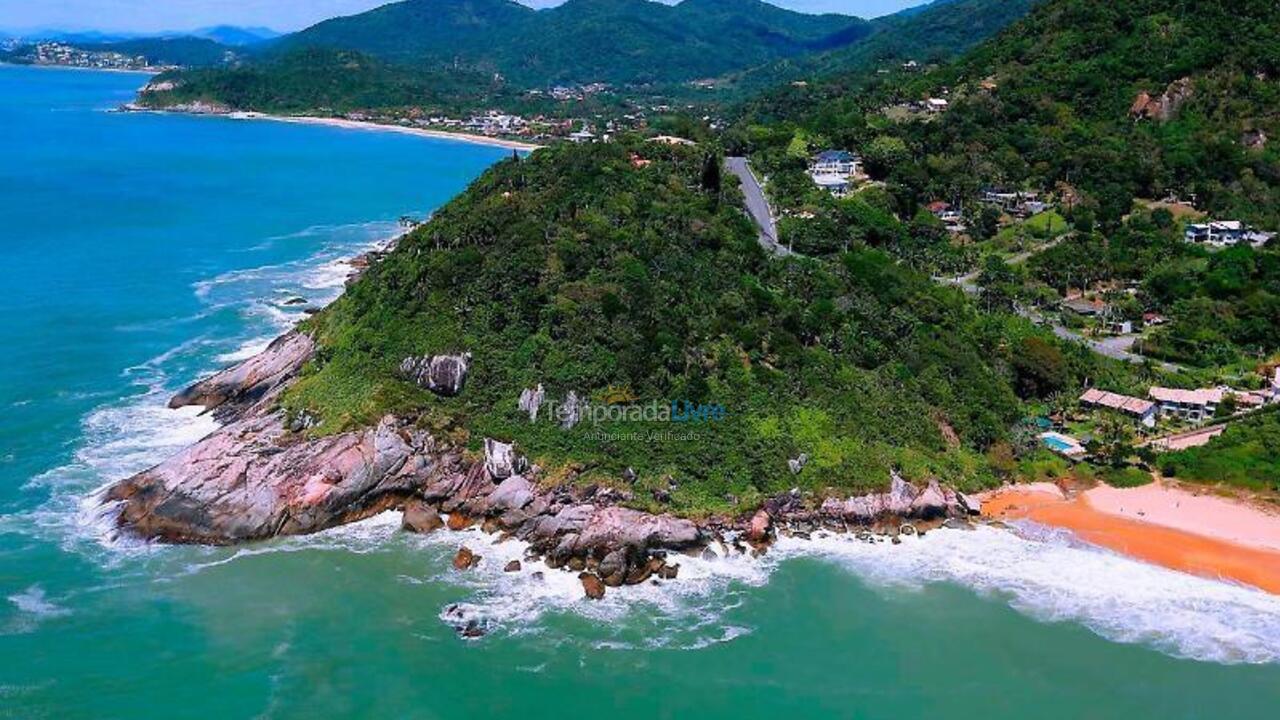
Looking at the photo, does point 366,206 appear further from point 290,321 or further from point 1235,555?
point 1235,555

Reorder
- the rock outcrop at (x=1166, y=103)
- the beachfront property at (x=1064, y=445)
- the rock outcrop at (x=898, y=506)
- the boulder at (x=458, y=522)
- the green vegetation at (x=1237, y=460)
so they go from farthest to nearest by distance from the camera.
Answer: the rock outcrop at (x=1166, y=103) → the beachfront property at (x=1064, y=445) → the green vegetation at (x=1237, y=460) → the rock outcrop at (x=898, y=506) → the boulder at (x=458, y=522)

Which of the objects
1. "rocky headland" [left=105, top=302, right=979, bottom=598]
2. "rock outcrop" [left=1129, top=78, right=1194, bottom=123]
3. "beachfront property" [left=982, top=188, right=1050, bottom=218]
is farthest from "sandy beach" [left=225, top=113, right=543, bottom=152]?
"rocky headland" [left=105, top=302, right=979, bottom=598]

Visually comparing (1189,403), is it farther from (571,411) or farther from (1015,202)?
(1015,202)

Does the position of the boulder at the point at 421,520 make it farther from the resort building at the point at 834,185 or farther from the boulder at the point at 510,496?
the resort building at the point at 834,185

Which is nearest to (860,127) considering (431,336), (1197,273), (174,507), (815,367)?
(1197,273)

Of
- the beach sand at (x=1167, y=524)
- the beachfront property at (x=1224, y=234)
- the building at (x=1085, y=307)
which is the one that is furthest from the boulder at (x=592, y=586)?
the beachfront property at (x=1224, y=234)

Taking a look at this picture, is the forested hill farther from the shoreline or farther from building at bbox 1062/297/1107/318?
the shoreline
